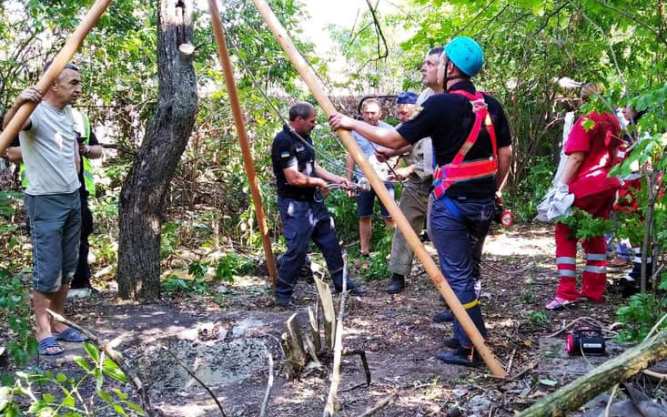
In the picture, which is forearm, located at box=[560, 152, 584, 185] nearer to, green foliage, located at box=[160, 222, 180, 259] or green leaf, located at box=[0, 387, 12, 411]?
green leaf, located at box=[0, 387, 12, 411]

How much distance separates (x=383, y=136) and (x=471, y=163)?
26.3 inches

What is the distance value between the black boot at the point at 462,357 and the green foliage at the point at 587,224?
148cm

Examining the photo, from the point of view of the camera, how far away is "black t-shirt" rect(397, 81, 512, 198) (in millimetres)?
3645

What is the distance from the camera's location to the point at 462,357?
13.1 feet

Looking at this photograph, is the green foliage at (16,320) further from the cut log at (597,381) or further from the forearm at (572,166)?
the forearm at (572,166)

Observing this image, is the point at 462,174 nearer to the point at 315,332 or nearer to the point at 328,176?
the point at 315,332

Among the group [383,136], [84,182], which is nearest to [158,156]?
[84,182]

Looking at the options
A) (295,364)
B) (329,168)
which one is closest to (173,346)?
(295,364)

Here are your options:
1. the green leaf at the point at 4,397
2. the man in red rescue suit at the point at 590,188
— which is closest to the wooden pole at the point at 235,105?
the man in red rescue suit at the point at 590,188

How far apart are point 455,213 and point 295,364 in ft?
4.68

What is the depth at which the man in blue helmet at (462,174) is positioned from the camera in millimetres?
3787

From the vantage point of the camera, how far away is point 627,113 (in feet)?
16.2

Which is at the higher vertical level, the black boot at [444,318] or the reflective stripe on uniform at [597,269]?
the reflective stripe on uniform at [597,269]

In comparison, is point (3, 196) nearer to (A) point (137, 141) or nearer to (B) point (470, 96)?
(B) point (470, 96)
